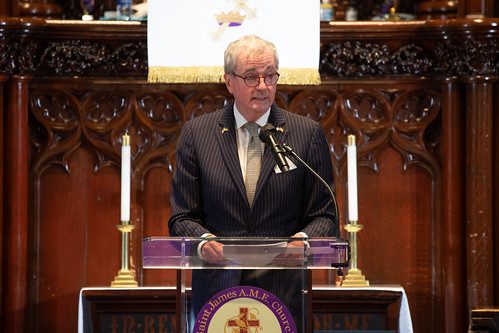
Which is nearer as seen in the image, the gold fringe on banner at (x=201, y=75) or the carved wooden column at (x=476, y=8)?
the gold fringe on banner at (x=201, y=75)

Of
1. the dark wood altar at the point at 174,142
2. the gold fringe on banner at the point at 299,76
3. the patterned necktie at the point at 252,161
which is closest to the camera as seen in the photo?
the patterned necktie at the point at 252,161

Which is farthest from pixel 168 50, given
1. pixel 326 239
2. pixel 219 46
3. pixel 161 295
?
pixel 326 239

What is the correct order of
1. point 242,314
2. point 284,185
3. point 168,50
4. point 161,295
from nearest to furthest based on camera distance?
1. point 242,314
2. point 284,185
3. point 161,295
4. point 168,50

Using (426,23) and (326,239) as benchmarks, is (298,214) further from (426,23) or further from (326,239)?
(426,23)

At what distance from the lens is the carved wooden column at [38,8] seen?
6789 mm

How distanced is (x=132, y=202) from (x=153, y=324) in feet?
3.09

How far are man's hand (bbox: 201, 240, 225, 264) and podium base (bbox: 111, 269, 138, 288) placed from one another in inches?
95.5

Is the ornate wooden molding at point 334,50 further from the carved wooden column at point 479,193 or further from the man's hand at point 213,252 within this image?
the man's hand at point 213,252

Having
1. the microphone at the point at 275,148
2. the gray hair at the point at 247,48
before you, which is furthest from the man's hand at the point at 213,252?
the gray hair at the point at 247,48

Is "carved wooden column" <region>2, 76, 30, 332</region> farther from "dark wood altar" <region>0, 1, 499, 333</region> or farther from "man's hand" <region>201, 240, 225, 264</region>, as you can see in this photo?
"man's hand" <region>201, 240, 225, 264</region>

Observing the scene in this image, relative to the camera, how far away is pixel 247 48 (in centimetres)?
455

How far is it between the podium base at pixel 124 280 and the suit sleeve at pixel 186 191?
1.69 metres

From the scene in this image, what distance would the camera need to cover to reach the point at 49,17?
6.88m

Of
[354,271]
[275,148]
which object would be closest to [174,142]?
[354,271]
